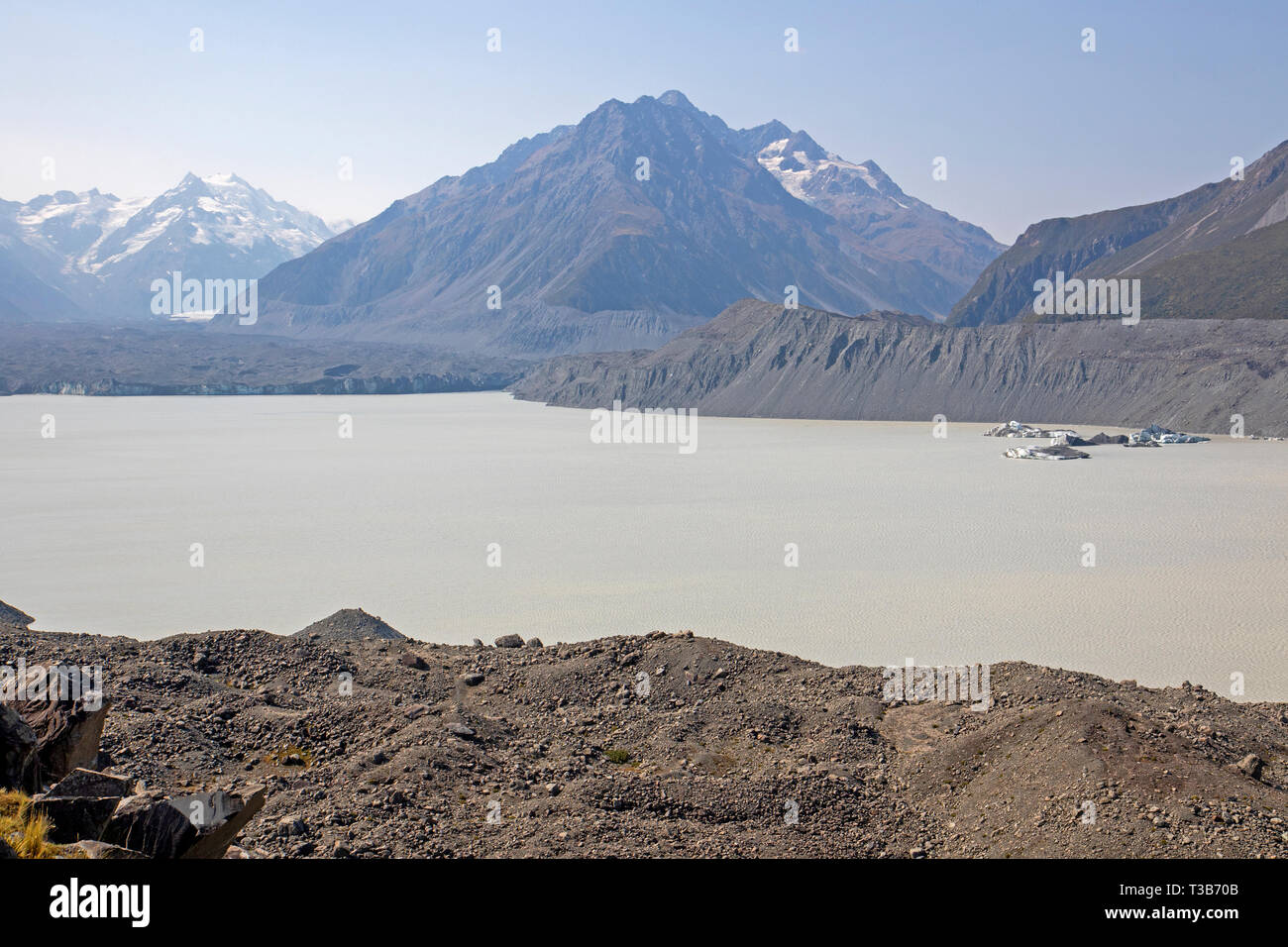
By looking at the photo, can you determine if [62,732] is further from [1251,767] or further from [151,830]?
[1251,767]

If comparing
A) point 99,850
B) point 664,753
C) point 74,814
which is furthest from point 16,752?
point 664,753

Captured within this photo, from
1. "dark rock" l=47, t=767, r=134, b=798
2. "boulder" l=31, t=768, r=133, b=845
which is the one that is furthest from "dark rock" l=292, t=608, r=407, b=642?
"boulder" l=31, t=768, r=133, b=845
